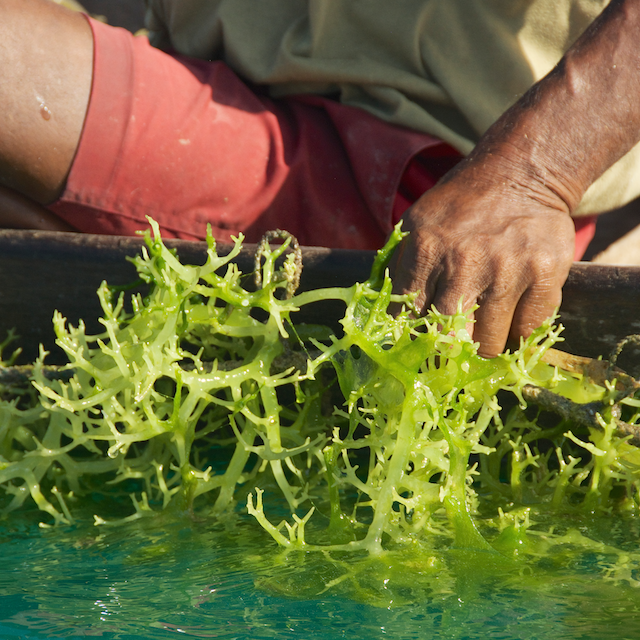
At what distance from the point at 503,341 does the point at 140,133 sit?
685mm

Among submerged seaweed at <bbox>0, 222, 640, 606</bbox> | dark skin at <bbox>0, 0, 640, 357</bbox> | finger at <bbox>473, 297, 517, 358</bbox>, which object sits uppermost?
dark skin at <bbox>0, 0, 640, 357</bbox>

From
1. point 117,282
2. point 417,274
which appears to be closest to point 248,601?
point 417,274

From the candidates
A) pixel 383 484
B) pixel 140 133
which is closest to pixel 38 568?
pixel 383 484

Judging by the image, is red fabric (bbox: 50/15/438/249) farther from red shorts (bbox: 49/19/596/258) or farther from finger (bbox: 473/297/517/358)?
finger (bbox: 473/297/517/358)

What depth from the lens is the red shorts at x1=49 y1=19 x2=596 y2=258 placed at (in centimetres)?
110

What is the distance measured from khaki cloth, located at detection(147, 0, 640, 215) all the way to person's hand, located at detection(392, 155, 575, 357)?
36cm

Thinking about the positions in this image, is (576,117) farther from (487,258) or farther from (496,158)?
(487,258)

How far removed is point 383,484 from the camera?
67 centimetres

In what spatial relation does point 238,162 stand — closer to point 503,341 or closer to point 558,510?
point 503,341

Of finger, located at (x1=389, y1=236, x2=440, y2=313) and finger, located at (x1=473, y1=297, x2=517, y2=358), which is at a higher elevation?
finger, located at (x1=389, y1=236, x2=440, y2=313)

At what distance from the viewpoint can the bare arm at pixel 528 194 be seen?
812 mm

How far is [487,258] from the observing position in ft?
2.64

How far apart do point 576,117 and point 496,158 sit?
120 mm

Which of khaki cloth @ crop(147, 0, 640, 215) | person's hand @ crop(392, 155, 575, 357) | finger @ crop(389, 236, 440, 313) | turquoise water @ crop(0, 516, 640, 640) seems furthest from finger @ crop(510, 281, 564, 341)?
khaki cloth @ crop(147, 0, 640, 215)
